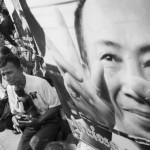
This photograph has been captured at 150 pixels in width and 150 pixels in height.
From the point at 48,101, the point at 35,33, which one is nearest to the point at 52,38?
the point at 35,33

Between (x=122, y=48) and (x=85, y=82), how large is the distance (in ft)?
1.31

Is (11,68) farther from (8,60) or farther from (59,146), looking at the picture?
(59,146)

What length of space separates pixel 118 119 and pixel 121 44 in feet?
1.53

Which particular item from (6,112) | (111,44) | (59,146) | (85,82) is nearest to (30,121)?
(59,146)

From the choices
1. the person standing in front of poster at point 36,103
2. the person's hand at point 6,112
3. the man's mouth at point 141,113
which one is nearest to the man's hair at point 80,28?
the man's mouth at point 141,113

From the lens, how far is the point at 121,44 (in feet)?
4.56

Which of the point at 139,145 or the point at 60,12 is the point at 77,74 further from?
the point at 139,145

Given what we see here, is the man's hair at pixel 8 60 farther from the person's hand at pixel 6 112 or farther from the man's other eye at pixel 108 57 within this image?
the man's other eye at pixel 108 57

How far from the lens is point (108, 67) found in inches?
59.4

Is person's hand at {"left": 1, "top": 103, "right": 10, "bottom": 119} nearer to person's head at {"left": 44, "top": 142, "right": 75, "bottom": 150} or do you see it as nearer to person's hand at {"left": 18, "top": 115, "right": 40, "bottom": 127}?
person's hand at {"left": 18, "top": 115, "right": 40, "bottom": 127}

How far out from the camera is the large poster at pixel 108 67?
1.34m

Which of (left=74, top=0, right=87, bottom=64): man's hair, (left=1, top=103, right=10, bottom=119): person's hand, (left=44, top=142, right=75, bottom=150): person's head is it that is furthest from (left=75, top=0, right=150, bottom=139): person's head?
(left=1, top=103, right=10, bottom=119): person's hand

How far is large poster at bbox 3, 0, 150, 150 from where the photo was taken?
1.34 m

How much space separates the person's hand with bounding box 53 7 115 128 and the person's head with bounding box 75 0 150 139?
5 cm
